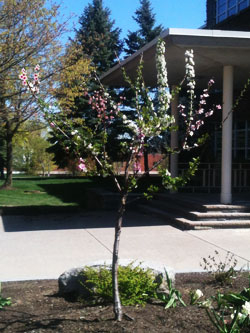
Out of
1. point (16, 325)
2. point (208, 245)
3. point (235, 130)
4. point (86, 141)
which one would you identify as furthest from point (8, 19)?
point (235, 130)

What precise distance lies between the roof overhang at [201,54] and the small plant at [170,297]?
5.68m

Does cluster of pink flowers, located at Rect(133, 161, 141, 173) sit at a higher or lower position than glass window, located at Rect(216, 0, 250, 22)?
lower

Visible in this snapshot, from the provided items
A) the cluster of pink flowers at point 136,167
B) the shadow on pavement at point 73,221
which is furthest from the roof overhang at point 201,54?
the cluster of pink flowers at point 136,167

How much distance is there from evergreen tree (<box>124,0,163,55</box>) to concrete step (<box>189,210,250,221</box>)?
70.7ft

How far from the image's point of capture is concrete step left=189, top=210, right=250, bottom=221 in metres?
9.98

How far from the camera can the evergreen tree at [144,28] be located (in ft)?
98.3

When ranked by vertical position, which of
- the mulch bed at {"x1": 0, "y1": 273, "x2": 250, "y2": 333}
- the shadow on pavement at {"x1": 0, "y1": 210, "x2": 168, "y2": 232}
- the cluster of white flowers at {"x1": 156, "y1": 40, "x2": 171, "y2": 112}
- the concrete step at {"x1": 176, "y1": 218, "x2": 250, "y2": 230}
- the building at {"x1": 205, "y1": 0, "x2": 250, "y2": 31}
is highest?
the building at {"x1": 205, "y1": 0, "x2": 250, "y2": 31}

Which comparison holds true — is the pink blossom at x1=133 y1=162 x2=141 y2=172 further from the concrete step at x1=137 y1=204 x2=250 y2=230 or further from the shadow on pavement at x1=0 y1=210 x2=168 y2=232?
the shadow on pavement at x1=0 y1=210 x2=168 y2=232

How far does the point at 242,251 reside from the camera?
24.5 ft

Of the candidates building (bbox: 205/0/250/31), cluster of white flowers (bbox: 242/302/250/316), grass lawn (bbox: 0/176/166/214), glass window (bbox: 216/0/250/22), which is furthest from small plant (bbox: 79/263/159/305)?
glass window (bbox: 216/0/250/22)

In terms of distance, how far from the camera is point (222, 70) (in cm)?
1228

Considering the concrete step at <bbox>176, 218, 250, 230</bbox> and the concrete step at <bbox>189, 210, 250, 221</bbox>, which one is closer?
the concrete step at <bbox>176, 218, 250, 230</bbox>

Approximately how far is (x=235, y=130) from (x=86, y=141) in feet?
48.7

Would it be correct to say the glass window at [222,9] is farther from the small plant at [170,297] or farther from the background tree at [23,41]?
the small plant at [170,297]
